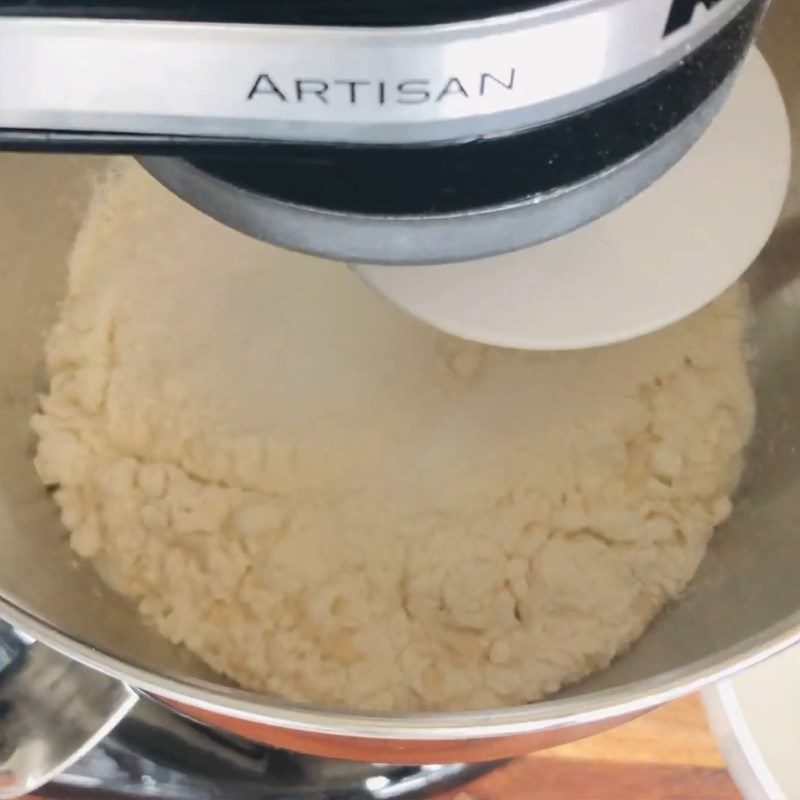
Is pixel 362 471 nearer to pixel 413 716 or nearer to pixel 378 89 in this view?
pixel 413 716

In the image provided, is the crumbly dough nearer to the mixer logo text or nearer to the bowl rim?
the bowl rim

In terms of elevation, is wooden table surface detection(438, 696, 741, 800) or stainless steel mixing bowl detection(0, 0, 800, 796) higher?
stainless steel mixing bowl detection(0, 0, 800, 796)

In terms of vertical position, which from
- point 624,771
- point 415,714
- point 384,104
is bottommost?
point 624,771

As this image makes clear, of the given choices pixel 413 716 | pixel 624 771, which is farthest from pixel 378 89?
pixel 624 771

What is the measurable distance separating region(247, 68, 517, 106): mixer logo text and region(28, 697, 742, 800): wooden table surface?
47 centimetres

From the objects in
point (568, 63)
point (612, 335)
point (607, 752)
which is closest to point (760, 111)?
point (612, 335)

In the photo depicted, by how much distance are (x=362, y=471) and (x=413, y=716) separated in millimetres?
251

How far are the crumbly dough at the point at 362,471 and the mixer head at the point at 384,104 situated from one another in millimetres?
285

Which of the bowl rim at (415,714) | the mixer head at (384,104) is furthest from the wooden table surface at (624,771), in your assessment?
the mixer head at (384,104)

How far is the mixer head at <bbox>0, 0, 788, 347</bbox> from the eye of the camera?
280 mm

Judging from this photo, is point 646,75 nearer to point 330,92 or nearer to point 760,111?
point 330,92

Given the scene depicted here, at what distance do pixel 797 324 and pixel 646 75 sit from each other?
0.42 m

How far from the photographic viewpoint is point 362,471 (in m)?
0.63

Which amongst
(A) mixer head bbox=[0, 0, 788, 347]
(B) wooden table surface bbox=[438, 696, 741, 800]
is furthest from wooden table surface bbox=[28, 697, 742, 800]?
(A) mixer head bbox=[0, 0, 788, 347]
